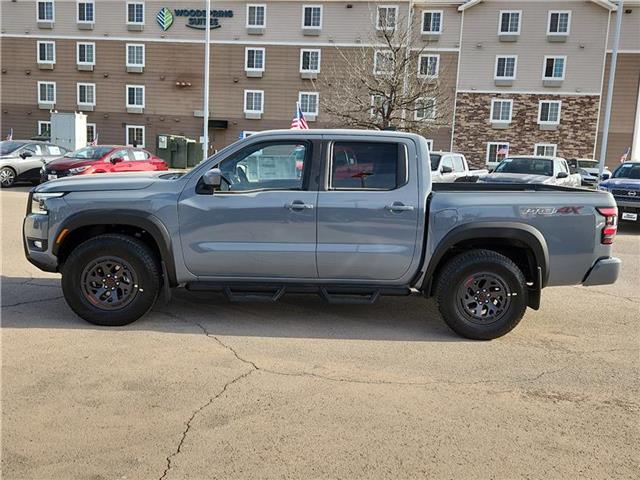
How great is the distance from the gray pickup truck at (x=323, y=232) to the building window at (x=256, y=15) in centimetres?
3983

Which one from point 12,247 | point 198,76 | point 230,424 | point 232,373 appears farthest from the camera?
point 198,76

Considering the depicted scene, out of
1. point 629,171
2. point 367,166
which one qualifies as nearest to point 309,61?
point 629,171

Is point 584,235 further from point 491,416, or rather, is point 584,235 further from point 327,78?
point 327,78

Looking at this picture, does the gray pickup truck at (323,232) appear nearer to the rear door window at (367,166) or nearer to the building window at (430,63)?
the rear door window at (367,166)

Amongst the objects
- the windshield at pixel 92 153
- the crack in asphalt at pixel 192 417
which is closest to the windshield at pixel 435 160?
the windshield at pixel 92 153

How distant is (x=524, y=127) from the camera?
134 feet

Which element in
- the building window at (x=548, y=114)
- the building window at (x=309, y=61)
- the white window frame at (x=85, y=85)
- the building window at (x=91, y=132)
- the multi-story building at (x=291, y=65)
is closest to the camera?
the multi-story building at (x=291, y=65)

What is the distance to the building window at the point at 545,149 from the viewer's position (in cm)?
4075

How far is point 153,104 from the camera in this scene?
4388 cm

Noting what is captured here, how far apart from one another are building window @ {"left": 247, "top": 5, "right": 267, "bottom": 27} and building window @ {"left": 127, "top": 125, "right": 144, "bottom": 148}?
11.5 m

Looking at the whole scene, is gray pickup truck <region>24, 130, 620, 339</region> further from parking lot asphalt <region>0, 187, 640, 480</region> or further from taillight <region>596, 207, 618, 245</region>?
parking lot asphalt <region>0, 187, 640, 480</region>

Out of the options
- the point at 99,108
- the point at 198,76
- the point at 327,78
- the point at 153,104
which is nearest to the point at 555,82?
the point at 327,78

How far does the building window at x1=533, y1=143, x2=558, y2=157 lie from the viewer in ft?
134

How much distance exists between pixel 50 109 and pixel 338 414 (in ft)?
157
